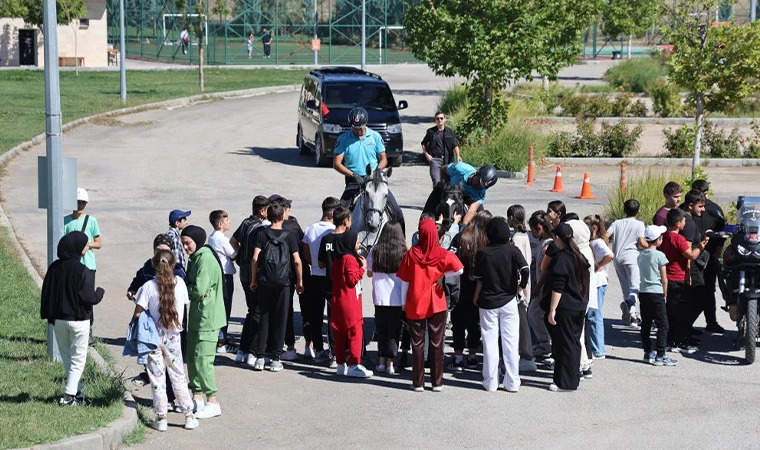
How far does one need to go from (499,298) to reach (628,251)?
2.50 m

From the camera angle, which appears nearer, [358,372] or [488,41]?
[358,372]

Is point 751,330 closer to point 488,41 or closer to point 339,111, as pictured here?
point 339,111

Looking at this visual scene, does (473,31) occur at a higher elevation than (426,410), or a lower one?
higher

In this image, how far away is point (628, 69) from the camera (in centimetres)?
5028

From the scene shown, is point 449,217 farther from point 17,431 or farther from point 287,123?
point 287,123

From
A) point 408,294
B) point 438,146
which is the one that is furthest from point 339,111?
point 408,294

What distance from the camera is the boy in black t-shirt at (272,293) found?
11391 millimetres

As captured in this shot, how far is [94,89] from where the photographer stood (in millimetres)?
44094

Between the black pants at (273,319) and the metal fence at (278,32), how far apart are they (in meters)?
53.5

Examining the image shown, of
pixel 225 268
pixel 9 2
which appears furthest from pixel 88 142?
pixel 9 2

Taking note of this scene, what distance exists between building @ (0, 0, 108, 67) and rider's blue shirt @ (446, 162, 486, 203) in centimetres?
4538

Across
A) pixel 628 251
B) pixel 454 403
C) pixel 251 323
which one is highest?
pixel 628 251

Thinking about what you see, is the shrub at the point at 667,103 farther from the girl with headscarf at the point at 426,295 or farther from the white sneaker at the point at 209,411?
the white sneaker at the point at 209,411

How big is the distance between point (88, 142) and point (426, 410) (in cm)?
2192
